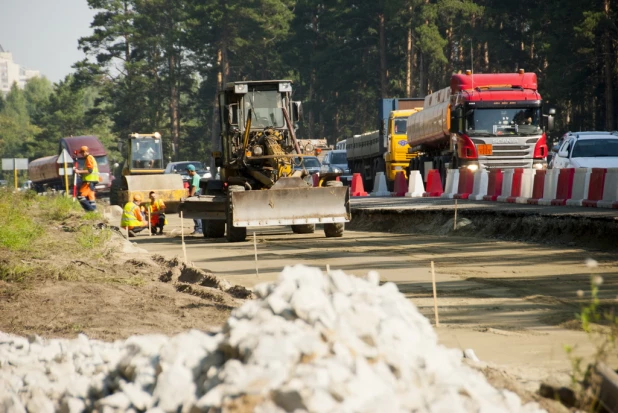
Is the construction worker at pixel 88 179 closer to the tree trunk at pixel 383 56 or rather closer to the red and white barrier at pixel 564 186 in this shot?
the red and white barrier at pixel 564 186

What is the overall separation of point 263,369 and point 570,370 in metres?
2.72


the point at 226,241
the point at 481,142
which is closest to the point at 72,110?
the point at 481,142

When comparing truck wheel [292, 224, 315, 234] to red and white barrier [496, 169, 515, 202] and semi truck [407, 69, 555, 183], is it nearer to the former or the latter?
red and white barrier [496, 169, 515, 202]

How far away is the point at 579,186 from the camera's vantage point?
20.7m

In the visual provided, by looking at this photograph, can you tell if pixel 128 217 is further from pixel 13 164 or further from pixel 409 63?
pixel 409 63

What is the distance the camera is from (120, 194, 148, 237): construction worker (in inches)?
942

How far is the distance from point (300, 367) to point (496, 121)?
84.9 feet

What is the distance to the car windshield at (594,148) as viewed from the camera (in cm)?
2720

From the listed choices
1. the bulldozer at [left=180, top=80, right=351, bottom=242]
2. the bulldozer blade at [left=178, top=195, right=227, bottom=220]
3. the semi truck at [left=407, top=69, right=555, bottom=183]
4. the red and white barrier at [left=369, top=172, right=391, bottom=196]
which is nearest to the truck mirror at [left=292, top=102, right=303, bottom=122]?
the bulldozer at [left=180, top=80, right=351, bottom=242]

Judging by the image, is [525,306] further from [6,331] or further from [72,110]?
[72,110]

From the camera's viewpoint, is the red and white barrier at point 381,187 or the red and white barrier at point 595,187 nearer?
the red and white barrier at point 595,187

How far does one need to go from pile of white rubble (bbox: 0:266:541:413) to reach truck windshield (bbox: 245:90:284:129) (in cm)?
1438

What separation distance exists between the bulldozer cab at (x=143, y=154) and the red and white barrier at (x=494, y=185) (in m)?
21.0

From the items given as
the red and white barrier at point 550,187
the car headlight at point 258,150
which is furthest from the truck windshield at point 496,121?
the car headlight at point 258,150
